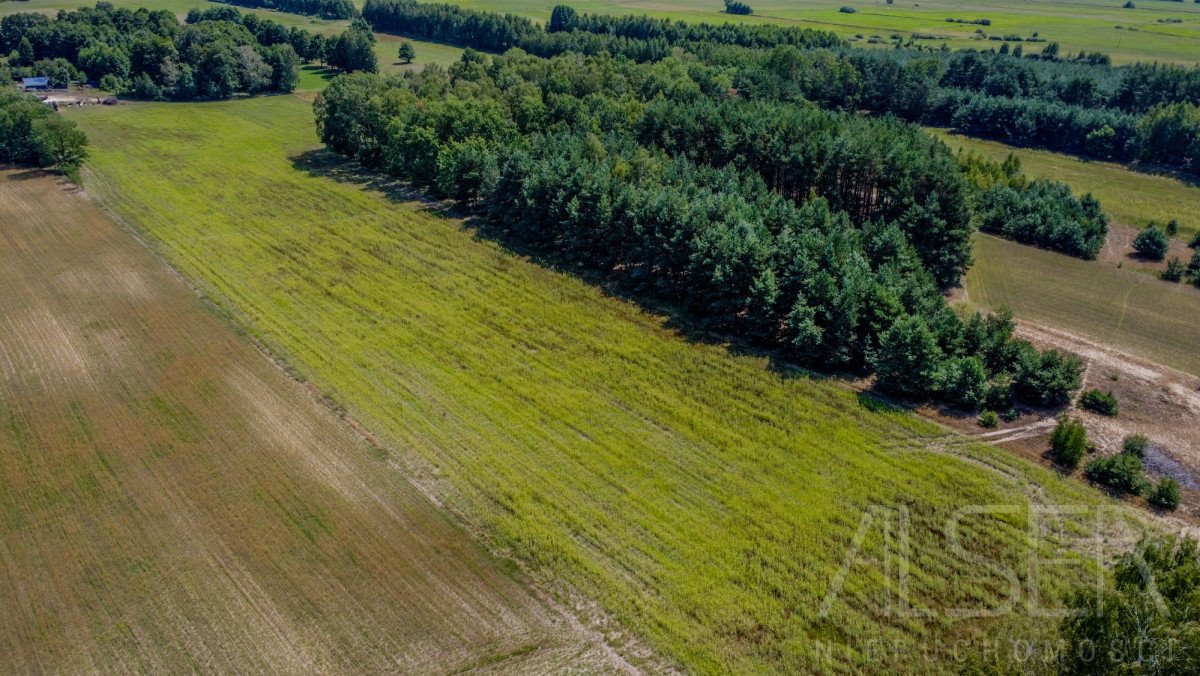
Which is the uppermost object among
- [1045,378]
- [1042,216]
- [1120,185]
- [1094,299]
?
[1120,185]

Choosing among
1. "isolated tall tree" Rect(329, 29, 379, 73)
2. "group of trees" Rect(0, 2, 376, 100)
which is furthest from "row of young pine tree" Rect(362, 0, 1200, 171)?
"group of trees" Rect(0, 2, 376, 100)

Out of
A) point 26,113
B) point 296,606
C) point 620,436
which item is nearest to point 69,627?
point 296,606

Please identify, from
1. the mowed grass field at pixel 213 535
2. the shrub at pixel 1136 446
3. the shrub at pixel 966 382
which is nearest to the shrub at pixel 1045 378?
the shrub at pixel 966 382

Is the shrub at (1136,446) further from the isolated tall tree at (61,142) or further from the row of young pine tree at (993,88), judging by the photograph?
the isolated tall tree at (61,142)

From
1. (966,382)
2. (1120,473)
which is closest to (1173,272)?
(966,382)

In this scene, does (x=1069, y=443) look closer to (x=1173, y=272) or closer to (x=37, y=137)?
(x=1173, y=272)

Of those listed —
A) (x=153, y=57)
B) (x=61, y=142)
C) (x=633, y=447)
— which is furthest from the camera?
(x=153, y=57)
